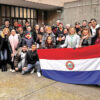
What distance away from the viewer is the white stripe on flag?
4.23 meters

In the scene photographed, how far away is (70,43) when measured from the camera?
5.09 meters

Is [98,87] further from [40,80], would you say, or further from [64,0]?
[64,0]

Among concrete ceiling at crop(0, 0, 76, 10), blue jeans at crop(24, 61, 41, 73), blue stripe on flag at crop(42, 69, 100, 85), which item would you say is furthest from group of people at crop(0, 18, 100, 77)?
concrete ceiling at crop(0, 0, 76, 10)

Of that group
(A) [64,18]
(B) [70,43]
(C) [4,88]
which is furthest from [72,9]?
(C) [4,88]

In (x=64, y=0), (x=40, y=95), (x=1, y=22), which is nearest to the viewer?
(x=40, y=95)

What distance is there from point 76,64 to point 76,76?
0.35 meters

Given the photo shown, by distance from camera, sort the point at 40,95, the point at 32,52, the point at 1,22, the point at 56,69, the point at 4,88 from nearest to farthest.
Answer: the point at 40,95
the point at 4,88
the point at 56,69
the point at 32,52
the point at 1,22

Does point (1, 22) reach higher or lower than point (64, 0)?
lower

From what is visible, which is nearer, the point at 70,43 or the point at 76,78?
the point at 76,78

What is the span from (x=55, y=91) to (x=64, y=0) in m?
9.83

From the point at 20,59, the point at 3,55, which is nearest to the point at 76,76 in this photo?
the point at 20,59

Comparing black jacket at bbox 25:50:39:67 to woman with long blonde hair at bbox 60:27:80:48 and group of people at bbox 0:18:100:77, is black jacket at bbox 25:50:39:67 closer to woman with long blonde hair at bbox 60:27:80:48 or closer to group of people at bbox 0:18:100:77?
group of people at bbox 0:18:100:77

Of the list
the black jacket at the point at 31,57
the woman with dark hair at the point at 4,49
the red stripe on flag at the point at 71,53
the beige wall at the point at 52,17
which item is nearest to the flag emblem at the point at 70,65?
the red stripe on flag at the point at 71,53

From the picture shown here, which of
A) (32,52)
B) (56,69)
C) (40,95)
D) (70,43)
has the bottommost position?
(40,95)
